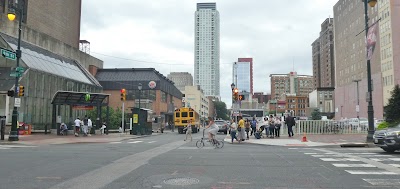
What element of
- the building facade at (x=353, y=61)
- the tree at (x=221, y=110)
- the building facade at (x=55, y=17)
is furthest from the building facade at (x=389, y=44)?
the tree at (x=221, y=110)

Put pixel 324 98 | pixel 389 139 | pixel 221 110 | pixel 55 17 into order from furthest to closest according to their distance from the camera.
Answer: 1. pixel 221 110
2. pixel 324 98
3. pixel 55 17
4. pixel 389 139

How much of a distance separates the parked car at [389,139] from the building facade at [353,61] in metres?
68.2

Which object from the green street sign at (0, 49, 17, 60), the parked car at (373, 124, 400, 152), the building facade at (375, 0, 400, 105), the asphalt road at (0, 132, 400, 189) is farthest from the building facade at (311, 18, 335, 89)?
the asphalt road at (0, 132, 400, 189)

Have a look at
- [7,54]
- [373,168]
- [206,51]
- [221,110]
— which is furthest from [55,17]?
[221,110]

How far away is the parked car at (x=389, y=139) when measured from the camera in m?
13.8

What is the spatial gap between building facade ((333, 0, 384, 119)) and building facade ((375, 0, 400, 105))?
5.77 ft

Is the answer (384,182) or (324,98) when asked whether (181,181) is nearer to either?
(384,182)

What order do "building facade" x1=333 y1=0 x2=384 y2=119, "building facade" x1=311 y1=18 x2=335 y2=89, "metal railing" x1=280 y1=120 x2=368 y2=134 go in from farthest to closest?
"building facade" x1=311 y1=18 x2=335 y2=89 → "building facade" x1=333 y1=0 x2=384 y2=119 → "metal railing" x1=280 y1=120 x2=368 y2=134

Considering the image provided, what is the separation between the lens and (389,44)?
7531 cm

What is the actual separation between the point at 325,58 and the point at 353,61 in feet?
258

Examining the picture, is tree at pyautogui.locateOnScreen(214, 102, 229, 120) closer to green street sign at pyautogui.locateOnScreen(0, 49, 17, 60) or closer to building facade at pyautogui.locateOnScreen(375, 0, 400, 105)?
building facade at pyautogui.locateOnScreen(375, 0, 400, 105)

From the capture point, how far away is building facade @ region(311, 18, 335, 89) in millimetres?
164250

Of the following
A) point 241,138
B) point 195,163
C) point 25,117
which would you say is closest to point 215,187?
point 195,163

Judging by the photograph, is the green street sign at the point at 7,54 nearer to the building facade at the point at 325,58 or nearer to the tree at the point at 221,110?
the tree at the point at 221,110
